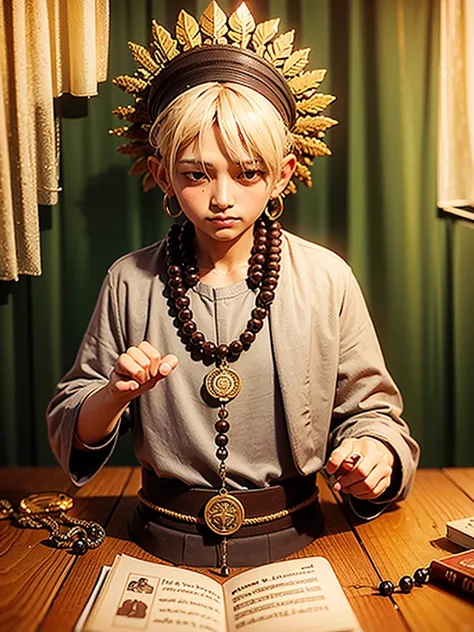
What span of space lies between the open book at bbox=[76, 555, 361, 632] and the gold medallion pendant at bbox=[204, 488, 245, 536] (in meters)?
0.09

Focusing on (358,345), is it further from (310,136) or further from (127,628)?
(127,628)

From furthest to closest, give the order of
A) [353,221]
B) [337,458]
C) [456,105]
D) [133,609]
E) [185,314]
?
[353,221] → [456,105] → [185,314] → [337,458] → [133,609]

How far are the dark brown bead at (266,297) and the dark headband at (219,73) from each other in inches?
10.1

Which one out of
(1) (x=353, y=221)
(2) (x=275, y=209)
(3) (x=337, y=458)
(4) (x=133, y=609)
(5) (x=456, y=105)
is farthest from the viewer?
(1) (x=353, y=221)

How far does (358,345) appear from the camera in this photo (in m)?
1.34

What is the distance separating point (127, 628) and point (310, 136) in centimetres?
78

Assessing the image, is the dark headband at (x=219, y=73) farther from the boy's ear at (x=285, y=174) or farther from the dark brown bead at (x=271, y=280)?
the dark brown bead at (x=271, y=280)

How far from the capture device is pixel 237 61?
1.21 metres

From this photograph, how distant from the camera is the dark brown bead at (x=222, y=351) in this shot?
49.4 inches

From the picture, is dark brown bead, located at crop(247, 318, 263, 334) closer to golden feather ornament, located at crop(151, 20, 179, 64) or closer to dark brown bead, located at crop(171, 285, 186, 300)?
dark brown bead, located at crop(171, 285, 186, 300)

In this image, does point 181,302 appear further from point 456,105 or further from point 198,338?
point 456,105

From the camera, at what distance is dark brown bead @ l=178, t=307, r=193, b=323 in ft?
4.17

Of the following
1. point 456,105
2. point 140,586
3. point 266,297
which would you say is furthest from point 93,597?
point 456,105

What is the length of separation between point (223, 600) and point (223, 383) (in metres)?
0.30
